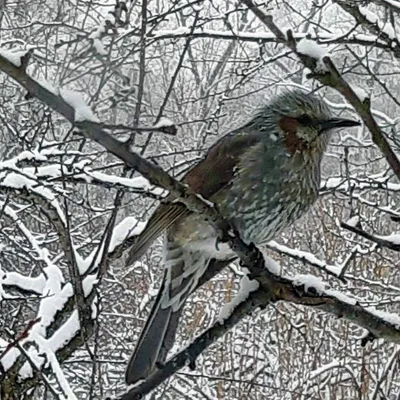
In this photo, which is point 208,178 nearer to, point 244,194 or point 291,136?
point 244,194

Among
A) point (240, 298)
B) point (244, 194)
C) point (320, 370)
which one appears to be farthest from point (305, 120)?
point (320, 370)

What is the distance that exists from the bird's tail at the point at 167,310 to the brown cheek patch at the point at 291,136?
326 mm

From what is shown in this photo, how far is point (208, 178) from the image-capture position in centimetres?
185

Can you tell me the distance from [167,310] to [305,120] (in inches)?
21.0

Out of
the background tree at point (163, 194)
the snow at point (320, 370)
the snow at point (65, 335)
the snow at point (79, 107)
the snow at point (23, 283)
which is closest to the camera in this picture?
the snow at point (79, 107)

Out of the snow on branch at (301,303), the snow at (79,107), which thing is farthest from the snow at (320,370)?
the snow at (79,107)

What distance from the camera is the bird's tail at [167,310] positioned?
1623 mm

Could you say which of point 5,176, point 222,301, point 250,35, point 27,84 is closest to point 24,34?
point 250,35

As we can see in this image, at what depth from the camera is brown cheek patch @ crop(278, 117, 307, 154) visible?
73.4 inches

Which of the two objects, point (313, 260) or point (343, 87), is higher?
point (313, 260)

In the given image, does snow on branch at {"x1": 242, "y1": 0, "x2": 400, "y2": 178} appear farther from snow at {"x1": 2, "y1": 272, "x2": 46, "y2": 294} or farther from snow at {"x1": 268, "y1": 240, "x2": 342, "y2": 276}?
snow at {"x1": 2, "y1": 272, "x2": 46, "y2": 294}

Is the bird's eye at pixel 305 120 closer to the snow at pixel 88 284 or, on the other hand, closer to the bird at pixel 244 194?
the bird at pixel 244 194

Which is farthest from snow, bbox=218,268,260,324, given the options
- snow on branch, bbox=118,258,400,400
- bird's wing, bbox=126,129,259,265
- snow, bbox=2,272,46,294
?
snow, bbox=2,272,46,294

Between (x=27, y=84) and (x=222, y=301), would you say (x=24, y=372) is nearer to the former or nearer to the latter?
(x=27, y=84)
